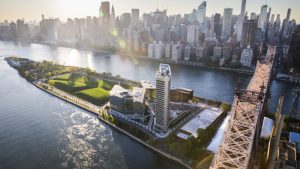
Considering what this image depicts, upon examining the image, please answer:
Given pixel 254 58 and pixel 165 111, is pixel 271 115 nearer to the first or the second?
pixel 165 111

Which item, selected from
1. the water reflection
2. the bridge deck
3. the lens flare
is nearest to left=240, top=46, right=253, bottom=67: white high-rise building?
the water reflection

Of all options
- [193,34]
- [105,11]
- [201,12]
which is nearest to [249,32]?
[193,34]

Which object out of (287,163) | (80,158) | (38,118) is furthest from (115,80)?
(287,163)

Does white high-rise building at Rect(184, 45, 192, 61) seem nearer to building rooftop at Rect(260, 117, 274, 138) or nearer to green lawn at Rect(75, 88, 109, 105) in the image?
green lawn at Rect(75, 88, 109, 105)

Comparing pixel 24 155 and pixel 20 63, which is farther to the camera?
pixel 20 63

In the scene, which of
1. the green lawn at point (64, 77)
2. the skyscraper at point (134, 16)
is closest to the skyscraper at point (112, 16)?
the skyscraper at point (134, 16)

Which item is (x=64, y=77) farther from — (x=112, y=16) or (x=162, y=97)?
(x=112, y=16)
